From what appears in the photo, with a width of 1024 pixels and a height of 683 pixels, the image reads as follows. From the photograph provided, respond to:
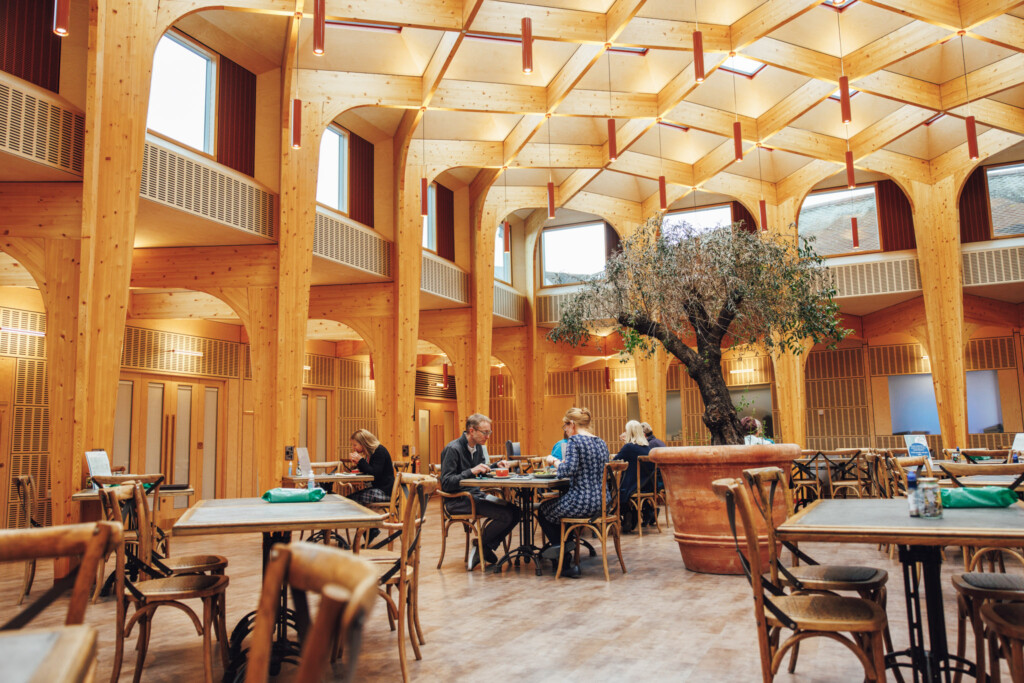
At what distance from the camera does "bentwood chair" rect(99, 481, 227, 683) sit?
125 inches

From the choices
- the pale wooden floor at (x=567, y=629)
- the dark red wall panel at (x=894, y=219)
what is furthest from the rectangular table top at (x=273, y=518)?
the dark red wall panel at (x=894, y=219)

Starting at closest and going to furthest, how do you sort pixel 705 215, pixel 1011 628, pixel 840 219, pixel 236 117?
pixel 1011 628 < pixel 236 117 < pixel 840 219 < pixel 705 215

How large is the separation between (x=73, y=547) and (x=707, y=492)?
467 cm

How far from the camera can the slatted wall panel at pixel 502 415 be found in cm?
1859

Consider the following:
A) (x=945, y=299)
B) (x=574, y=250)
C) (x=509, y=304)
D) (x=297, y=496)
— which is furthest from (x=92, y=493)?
(x=945, y=299)

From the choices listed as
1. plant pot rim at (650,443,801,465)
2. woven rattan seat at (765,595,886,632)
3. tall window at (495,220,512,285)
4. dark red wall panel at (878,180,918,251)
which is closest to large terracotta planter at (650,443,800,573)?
plant pot rim at (650,443,801,465)

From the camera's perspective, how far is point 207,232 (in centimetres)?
884

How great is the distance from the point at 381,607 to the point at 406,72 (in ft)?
25.6

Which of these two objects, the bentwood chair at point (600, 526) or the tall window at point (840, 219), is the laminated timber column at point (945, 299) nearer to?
the tall window at point (840, 219)

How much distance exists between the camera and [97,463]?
248 inches

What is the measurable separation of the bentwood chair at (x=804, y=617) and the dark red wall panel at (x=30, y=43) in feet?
25.4

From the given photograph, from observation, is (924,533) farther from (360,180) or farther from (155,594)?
(360,180)

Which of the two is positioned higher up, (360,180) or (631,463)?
(360,180)

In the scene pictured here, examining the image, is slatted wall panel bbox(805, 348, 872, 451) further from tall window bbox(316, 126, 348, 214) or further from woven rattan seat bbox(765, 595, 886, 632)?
woven rattan seat bbox(765, 595, 886, 632)
